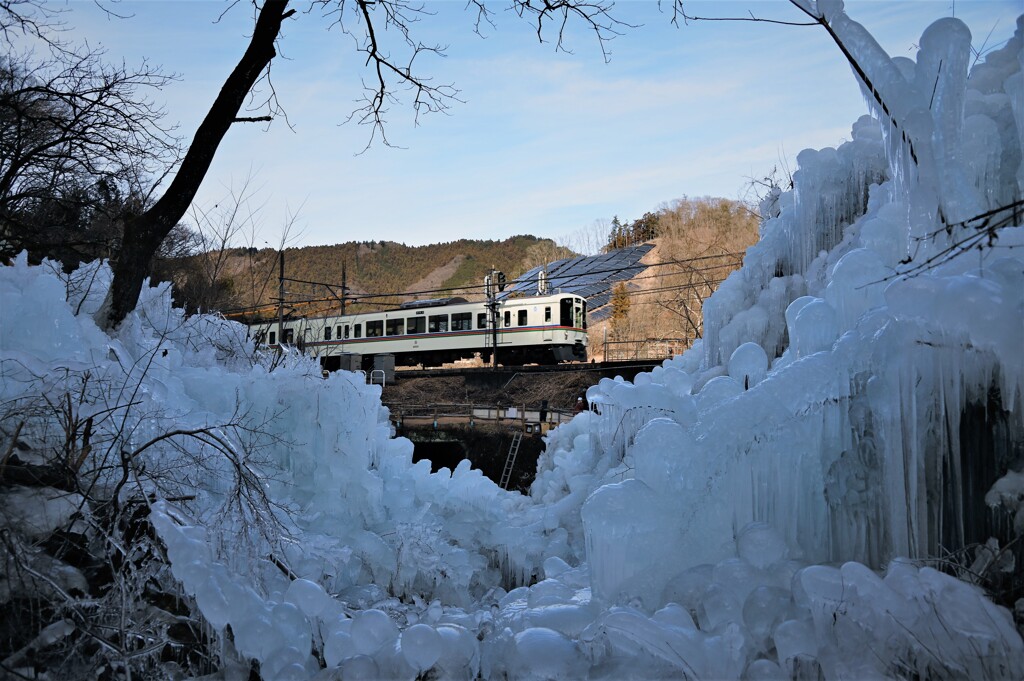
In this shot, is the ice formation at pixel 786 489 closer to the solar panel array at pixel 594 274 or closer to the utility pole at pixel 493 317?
the utility pole at pixel 493 317

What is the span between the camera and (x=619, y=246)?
5728cm

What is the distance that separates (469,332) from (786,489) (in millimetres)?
25247

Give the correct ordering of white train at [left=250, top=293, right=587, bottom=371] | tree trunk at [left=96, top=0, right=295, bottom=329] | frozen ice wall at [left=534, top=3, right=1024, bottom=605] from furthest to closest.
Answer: white train at [left=250, top=293, right=587, bottom=371] < tree trunk at [left=96, top=0, right=295, bottom=329] < frozen ice wall at [left=534, top=3, right=1024, bottom=605]

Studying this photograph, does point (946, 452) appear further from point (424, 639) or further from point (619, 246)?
point (619, 246)

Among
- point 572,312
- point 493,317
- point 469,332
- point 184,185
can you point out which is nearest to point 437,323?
point 469,332

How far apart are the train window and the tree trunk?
23675 mm

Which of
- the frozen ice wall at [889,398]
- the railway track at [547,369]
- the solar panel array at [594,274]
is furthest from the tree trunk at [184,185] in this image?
the solar panel array at [594,274]

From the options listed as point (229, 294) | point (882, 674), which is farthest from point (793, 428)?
point (229, 294)

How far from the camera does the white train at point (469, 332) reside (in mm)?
29422

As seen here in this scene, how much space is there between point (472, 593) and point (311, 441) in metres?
2.46

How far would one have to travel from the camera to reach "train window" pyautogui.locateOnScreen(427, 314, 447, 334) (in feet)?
100

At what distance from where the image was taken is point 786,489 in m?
4.91

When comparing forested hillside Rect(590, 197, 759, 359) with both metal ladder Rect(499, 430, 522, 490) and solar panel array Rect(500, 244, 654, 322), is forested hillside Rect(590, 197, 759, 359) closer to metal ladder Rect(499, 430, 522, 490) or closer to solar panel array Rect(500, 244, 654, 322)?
solar panel array Rect(500, 244, 654, 322)

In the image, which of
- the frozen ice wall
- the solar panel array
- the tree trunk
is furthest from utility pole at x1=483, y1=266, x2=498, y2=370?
the frozen ice wall
